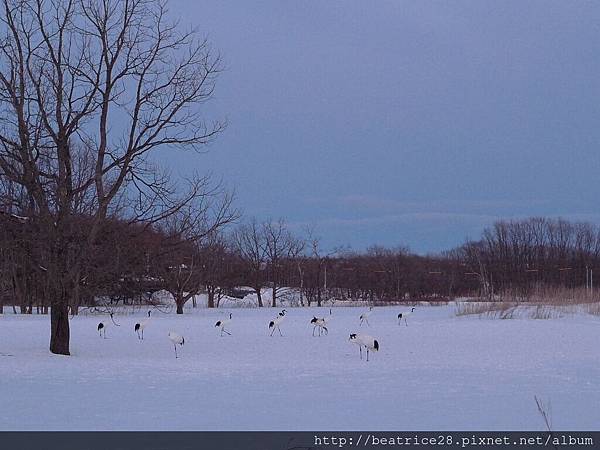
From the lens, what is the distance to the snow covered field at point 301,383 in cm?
830

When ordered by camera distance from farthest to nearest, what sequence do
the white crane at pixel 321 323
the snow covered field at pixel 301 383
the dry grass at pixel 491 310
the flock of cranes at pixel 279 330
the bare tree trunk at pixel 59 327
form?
the dry grass at pixel 491 310, the white crane at pixel 321 323, the bare tree trunk at pixel 59 327, the flock of cranes at pixel 279 330, the snow covered field at pixel 301 383

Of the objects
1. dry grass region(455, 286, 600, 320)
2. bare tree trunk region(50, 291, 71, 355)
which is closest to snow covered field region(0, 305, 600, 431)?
bare tree trunk region(50, 291, 71, 355)

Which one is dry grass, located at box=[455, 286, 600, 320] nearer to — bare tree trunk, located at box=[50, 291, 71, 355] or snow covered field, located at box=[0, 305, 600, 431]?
snow covered field, located at box=[0, 305, 600, 431]

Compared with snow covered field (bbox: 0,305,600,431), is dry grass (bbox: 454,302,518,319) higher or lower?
higher

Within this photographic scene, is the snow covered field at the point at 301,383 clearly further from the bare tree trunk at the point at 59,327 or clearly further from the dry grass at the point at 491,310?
the dry grass at the point at 491,310

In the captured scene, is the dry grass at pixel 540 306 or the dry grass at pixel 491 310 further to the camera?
the dry grass at pixel 491 310

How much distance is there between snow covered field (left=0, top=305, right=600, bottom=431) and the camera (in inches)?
327

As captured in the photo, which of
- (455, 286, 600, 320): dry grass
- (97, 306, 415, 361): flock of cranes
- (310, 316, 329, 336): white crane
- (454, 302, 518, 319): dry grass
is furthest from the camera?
(454, 302, 518, 319): dry grass

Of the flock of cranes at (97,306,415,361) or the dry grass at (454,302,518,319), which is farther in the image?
the dry grass at (454,302,518,319)

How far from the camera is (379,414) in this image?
28.2 feet

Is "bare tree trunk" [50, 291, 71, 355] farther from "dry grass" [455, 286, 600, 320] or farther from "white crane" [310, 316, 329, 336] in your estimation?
"dry grass" [455, 286, 600, 320]

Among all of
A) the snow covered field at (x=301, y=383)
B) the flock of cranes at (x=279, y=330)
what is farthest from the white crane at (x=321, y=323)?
the snow covered field at (x=301, y=383)

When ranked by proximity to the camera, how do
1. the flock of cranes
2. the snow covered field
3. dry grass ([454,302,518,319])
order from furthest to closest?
dry grass ([454,302,518,319]), the flock of cranes, the snow covered field

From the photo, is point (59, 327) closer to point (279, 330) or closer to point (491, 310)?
point (279, 330)
